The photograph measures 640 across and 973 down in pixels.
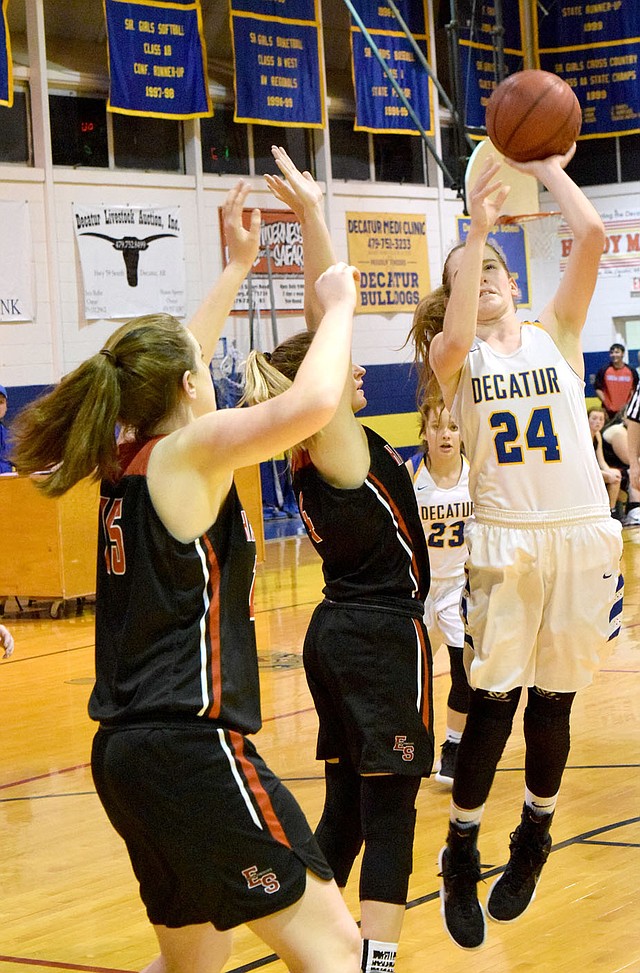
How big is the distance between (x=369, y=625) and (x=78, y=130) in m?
12.4

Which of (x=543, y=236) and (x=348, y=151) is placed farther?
(x=543, y=236)

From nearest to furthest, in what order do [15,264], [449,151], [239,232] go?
1. [239,232]
2. [15,264]
3. [449,151]

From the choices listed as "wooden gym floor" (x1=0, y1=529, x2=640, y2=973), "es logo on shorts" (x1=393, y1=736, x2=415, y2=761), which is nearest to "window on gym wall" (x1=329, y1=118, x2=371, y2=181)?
"wooden gym floor" (x1=0, y1=529, x2=640, y2=973)

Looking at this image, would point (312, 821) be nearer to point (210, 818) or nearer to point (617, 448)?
point (210, 818)

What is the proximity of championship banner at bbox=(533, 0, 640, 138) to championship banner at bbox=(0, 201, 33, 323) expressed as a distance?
8.48 m

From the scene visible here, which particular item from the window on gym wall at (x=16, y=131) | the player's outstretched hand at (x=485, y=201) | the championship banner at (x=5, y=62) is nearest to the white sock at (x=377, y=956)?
the player's outstretched hand at (x=485, y=201)

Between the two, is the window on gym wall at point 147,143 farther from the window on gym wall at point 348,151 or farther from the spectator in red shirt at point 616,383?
the spectator in red shirt at point 616,383

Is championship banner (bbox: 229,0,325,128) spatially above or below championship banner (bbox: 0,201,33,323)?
above

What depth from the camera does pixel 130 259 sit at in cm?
1454

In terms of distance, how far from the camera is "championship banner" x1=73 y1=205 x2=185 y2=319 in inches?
558

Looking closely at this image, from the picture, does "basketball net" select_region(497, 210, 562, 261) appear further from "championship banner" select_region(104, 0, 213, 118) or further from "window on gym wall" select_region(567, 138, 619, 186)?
"championship banner" select_region(104, 0, 213, 118)

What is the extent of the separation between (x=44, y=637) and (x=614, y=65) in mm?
13054

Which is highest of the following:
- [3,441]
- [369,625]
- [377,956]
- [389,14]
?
[389,14]

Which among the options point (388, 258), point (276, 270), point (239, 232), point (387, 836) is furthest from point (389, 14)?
point (387, 836)
